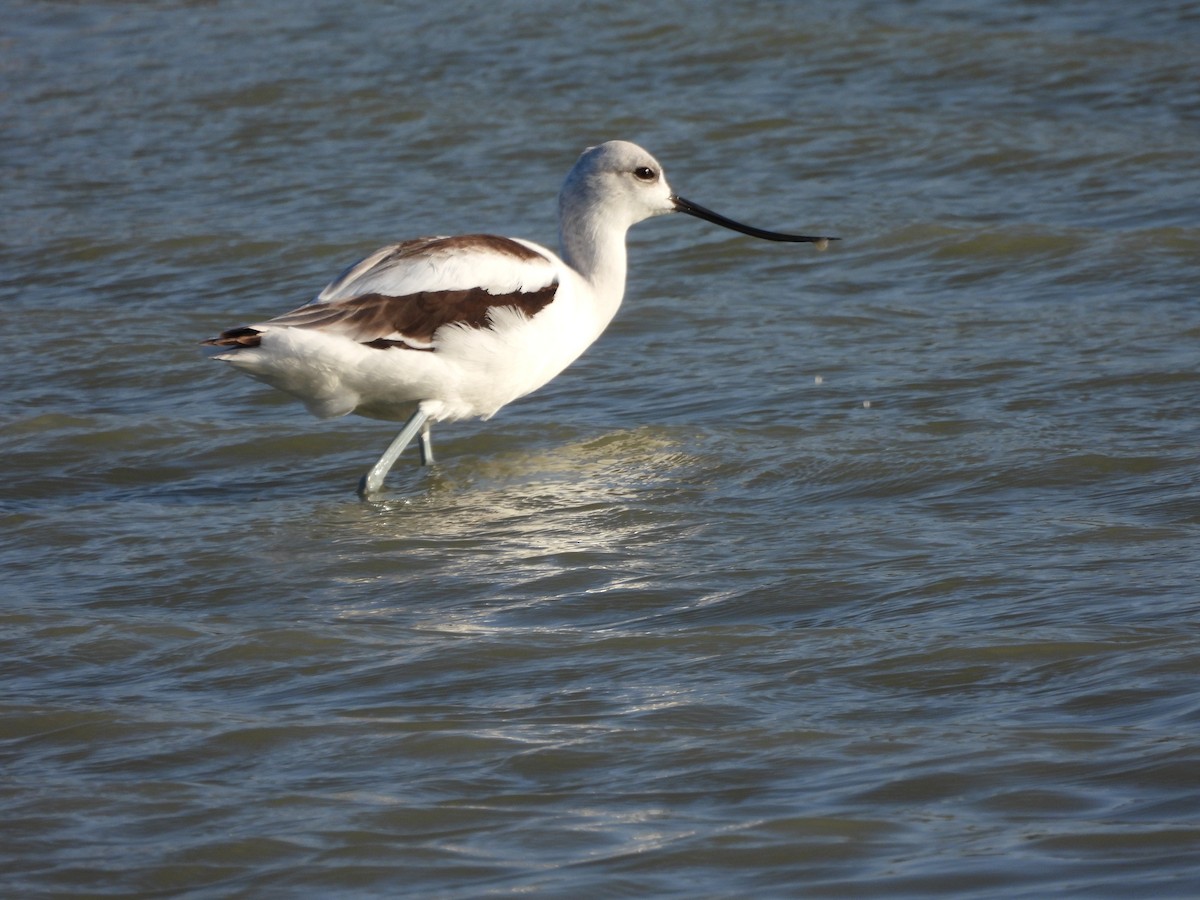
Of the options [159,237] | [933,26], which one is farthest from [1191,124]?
[159,237]

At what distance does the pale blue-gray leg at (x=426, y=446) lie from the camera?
7.15 meters

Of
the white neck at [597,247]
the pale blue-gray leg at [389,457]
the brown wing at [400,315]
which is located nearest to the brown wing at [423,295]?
the brown wing at [400,315]

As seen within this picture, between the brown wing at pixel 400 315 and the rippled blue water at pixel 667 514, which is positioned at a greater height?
the brown wing at pixel 400 315

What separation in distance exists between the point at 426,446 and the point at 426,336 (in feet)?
1.92

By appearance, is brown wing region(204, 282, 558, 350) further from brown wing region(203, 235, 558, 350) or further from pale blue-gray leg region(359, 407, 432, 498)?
pale blue-gray leg region(359, 407, 432, 498)

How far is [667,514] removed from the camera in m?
6.34

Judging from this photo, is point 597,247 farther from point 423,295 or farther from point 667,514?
point 667,514

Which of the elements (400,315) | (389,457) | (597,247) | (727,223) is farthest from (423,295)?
(727,223)

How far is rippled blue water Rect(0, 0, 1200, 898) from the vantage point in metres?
3.95

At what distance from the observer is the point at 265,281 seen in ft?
33.4

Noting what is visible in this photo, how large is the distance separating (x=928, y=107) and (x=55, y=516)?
7493 mm

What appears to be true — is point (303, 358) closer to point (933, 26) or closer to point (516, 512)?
point (516, 512)

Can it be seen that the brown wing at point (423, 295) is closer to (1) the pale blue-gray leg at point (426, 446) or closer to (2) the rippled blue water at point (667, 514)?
(1) the pale blue-gray leg at point (426, 446)

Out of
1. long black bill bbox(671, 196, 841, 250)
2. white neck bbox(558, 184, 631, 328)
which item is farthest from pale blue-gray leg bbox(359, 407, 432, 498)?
long black bill bbox(671, 196, 841, 250)
